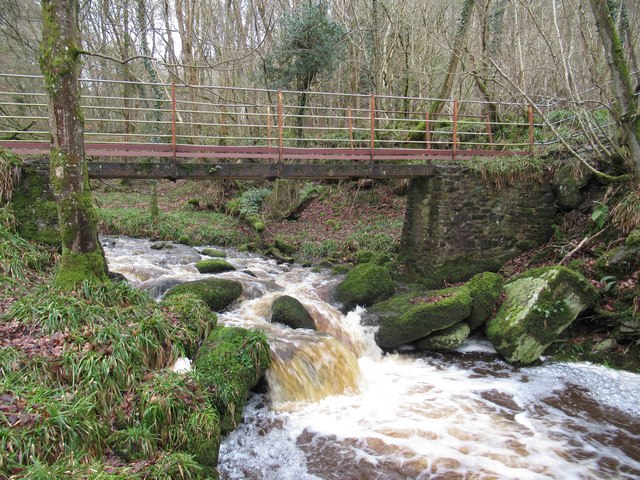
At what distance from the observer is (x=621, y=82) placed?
8.18 meters

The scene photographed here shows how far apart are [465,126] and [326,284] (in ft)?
26.3

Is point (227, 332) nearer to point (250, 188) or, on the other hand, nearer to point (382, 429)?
point (382, 429)

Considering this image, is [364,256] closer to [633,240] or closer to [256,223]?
[256,223]

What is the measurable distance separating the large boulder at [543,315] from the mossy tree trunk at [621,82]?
2.66 m

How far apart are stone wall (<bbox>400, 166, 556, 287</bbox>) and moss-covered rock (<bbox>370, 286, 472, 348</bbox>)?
199 cm

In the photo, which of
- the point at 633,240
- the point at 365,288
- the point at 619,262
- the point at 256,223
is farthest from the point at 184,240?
the point at 633,240

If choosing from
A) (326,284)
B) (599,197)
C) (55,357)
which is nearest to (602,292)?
(599,197)

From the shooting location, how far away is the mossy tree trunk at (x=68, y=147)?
561 cm

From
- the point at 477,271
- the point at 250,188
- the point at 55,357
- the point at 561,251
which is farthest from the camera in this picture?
the point at 250,188

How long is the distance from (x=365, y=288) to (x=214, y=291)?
127 inches

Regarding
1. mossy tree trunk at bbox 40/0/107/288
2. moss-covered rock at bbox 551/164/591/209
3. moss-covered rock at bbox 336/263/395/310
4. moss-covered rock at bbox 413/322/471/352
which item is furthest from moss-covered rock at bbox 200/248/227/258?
moss-covered rock at bbox 551/164/591/209

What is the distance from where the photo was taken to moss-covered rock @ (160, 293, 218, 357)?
20.0 feet

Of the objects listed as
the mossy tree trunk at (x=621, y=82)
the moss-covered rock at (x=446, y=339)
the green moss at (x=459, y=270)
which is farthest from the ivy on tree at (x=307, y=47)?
the moss-covered rock at (x=446, y=339)

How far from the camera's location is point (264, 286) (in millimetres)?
10297
